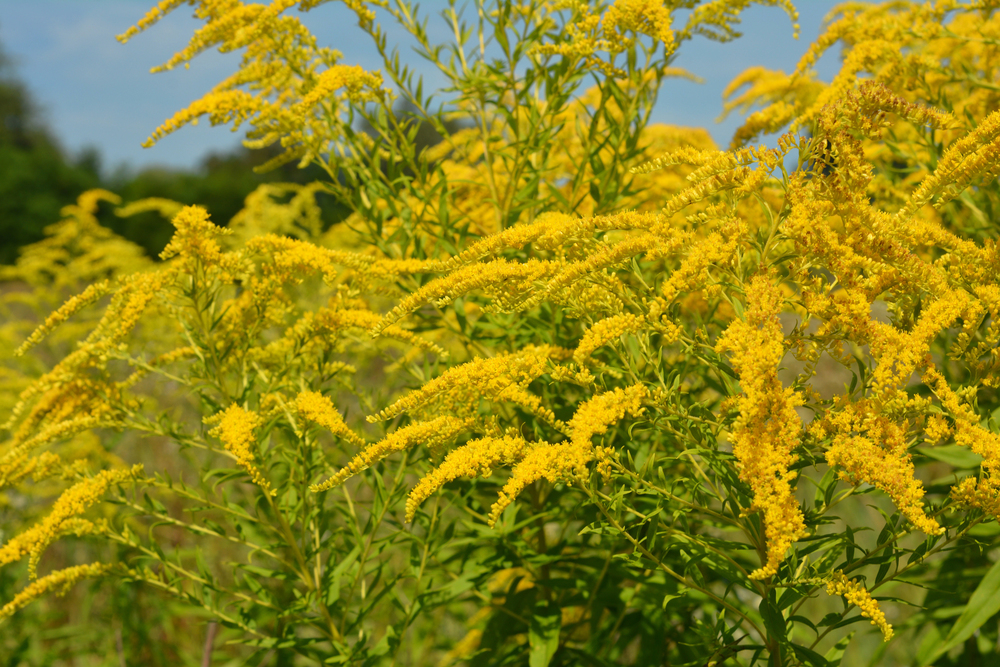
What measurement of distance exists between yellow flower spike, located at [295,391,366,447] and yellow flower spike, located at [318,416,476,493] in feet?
0.71

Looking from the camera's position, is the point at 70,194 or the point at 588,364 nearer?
the point at 588,364

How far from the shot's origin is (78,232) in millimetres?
6113

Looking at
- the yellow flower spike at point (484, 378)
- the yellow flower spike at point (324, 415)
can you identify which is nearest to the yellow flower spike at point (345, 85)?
the yellow flower spike at point (324, 415)

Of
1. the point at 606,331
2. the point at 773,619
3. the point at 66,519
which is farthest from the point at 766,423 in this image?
the point at 66,519

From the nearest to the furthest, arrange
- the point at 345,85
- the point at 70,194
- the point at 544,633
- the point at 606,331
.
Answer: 1. the point at 606,331
2. the point at 544,633
3. the point at 345,85
4. the point at 70,194

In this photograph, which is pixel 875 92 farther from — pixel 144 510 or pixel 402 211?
pixel 144 510

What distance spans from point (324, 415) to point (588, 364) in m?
0.69

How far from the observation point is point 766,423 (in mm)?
1283

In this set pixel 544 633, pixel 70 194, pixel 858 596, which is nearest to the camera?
pixel 858 596

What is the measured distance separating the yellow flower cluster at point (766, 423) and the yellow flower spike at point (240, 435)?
115cm

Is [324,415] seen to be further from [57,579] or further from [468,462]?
[57,579]

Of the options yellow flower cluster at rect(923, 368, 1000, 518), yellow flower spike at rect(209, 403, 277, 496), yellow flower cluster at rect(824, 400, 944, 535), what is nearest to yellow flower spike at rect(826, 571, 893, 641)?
yellow flower cluster at rect(824, 400, 944, 535)

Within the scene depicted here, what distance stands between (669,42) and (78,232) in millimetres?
5973

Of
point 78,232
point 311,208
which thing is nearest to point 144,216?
point 78,232
